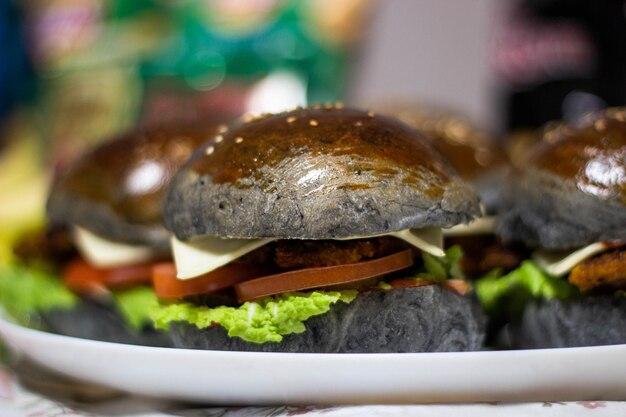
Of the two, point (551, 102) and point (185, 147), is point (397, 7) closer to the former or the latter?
point (551, 102)

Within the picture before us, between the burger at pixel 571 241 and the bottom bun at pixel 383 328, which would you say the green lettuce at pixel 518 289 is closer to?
the burger at pixel 571 241

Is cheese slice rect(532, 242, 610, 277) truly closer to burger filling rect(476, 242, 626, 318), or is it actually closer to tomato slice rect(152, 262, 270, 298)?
burger filling rect(476, 242, 626, 318)

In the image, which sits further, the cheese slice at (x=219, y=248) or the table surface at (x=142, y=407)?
the cheese slice at (x=219, y=248)

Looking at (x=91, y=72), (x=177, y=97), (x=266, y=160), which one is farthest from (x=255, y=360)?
(x=91, y=72)

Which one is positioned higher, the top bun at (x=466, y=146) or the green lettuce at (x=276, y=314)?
the top bun at (x=466, y=146)

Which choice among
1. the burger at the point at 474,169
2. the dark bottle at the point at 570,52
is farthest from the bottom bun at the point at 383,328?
the dark bottle at the point at 570,52

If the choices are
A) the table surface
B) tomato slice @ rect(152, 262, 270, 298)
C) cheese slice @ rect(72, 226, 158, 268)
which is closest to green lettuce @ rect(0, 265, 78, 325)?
cheese slice @ rect(72, 226, 158, 268)
